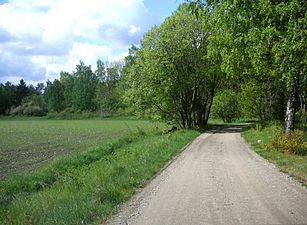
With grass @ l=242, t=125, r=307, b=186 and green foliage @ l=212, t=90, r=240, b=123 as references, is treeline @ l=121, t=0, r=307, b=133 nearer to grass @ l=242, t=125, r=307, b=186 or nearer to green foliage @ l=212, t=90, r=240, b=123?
green foliage @ l=212, t=90, r=240, b=123

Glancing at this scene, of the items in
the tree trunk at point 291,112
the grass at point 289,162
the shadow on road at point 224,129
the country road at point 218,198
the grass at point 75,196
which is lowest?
the grass at point 75,196

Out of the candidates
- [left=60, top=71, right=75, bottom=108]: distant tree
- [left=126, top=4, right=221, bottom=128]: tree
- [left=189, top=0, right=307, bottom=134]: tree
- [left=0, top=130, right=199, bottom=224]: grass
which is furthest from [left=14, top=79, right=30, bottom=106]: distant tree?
[left=0, top=130, right=199, bottom=224]: grass

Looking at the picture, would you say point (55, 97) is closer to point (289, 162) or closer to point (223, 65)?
point (223, 65)

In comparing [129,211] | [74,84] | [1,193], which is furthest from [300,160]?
[74,84]

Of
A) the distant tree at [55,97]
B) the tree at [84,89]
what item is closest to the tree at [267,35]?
the tree at [84,89]

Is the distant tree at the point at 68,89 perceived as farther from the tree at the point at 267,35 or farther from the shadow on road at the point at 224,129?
the tree at the point at 267,35

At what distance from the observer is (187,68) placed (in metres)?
40.6

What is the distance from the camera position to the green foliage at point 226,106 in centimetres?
5709

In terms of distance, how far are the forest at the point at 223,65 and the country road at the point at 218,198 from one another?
6.59m

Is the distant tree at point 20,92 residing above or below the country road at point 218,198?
above

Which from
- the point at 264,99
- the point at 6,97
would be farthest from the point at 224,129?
the point at 6,97

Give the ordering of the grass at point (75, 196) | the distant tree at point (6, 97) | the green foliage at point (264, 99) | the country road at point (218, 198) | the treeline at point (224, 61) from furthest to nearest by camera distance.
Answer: the distant tree at point (6, 97) < the green foliage at point (264, 99) < the treeline at point (224, 61) < the grass at point (75, 196) < the country road at point (218, 198)

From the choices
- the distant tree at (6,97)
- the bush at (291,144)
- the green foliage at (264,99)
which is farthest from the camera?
the distant tree at (6,97)

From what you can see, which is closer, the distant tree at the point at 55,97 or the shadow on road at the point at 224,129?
the shadow on road at the point at 224,129
